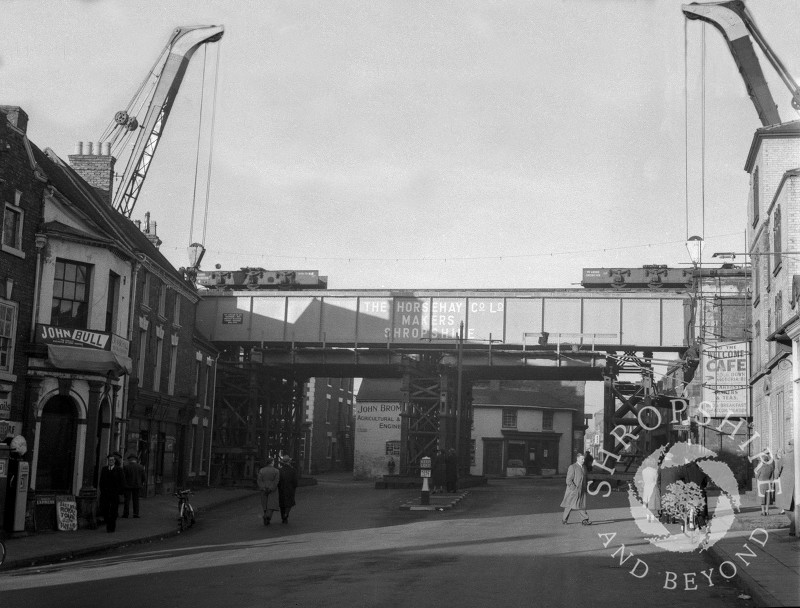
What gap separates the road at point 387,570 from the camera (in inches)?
438

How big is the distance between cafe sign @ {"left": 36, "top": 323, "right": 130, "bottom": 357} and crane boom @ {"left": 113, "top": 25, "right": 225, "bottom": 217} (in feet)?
98.6

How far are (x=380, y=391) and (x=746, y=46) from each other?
36401 millimetres

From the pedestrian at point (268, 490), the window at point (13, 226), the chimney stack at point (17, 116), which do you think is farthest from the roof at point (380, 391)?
the window at point (13, 226)

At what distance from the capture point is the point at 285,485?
22.5 metres

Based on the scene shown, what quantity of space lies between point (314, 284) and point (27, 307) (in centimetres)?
3149

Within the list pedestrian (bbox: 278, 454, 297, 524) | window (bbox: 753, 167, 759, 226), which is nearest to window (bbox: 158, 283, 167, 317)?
pedestrian (bbox: 278, 454, 297, 524)

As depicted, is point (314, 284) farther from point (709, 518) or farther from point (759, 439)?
point (709, 518)

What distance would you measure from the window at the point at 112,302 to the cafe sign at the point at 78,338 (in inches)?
45.6

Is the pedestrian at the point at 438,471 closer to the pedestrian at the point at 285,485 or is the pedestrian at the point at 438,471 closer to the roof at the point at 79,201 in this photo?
the pedestrian at the point at 285,485

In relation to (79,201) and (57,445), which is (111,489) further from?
(79,201)

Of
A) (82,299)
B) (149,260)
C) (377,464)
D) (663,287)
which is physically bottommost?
(377,464)

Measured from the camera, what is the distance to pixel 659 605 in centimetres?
1070

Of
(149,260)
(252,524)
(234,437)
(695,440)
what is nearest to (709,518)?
(252,524)

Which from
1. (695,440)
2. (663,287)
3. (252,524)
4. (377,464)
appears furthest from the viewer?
(377,464)
